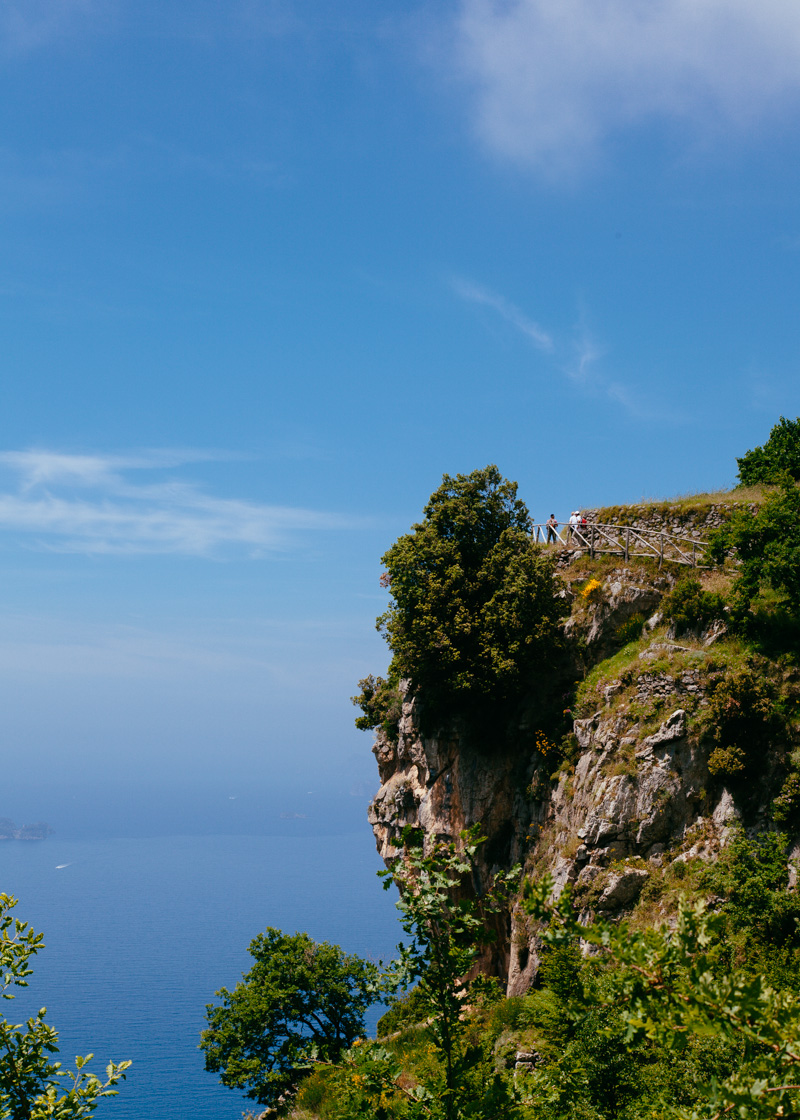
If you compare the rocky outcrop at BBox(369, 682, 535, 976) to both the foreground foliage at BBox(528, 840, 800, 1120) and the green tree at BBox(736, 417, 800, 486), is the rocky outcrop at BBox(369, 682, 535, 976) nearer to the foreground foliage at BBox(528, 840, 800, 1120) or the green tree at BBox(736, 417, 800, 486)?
the green tree at BBox(736, 417, 800, 486)

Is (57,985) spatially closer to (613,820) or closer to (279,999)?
Answer: (279,999)

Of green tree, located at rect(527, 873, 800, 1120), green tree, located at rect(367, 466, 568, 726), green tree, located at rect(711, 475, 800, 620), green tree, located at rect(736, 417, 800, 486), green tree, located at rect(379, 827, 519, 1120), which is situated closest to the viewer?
green tree, located at rect(527, 873, 800, 1120)

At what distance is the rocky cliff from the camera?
2658 centimetres

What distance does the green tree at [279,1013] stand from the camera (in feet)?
121

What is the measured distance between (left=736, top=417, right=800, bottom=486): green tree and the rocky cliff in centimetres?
1209

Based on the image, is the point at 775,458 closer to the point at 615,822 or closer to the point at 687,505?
the point at 687,505

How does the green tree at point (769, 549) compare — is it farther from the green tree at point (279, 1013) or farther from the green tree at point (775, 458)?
the green tree at point (279, 1013)

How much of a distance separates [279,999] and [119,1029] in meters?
109

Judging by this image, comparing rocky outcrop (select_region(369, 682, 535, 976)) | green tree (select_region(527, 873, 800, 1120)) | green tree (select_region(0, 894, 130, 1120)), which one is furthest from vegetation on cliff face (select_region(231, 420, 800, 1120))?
green tree (select_region(0, 894, 130, 1120))

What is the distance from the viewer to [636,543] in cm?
3534

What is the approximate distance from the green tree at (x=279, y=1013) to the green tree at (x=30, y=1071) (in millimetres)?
30559

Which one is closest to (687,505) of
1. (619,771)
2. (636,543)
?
(636,543)

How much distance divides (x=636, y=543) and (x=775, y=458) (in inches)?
462

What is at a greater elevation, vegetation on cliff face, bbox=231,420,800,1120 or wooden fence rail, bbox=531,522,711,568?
wooden fence rail, bbox=531,522,711,568
